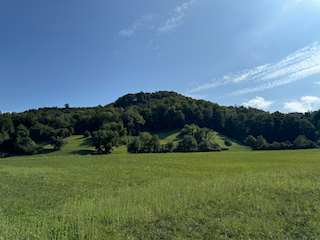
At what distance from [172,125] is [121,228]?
133 metres

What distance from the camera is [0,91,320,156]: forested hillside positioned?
8012 centimetres

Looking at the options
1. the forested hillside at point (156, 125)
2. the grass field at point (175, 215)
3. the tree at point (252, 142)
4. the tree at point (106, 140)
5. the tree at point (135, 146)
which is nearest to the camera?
the grass field at point (175, 215)

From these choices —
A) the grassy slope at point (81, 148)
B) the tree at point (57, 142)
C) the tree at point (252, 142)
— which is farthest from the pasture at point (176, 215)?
the tree at point (252, 142)

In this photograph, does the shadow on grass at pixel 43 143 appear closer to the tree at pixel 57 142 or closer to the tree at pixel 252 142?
the tree at pixel 57 142

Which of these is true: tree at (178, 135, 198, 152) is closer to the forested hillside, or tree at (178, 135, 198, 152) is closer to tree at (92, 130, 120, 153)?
the forested hillside

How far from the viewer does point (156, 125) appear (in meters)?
143

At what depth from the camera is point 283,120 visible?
119 meters

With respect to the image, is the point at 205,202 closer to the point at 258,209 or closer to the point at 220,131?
the point at 258,209

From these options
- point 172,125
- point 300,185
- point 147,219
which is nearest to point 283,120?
point 172,125

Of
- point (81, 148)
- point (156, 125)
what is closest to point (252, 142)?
point (156, 125)

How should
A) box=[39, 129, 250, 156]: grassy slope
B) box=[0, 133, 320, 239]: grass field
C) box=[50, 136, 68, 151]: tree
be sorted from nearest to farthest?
box=[0, 133, 320, 239]: grass field, box=[39, 129, 250, 156]: grassy slope, box=[50, 136, 68, 151]: tree

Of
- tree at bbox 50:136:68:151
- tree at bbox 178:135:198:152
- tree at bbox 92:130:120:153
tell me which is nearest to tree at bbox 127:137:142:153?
tree at bbox 92:130:120:153

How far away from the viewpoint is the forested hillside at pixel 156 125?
8012 cm

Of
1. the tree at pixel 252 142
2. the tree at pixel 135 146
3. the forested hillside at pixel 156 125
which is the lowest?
the tree at pixel 252 142
